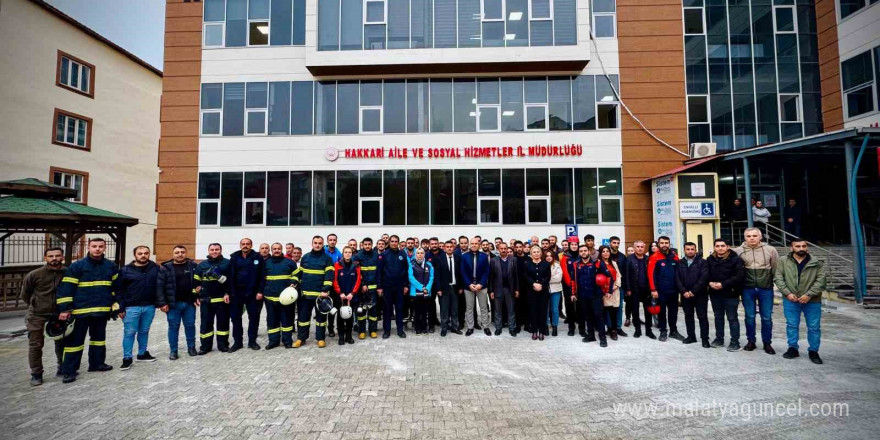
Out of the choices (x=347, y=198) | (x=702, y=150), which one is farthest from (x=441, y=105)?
(x=702, y=150)

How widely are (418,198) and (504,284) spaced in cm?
743

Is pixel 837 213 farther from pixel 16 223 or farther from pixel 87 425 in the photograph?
pixel 16 223

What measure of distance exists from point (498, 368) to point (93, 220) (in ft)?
40.9

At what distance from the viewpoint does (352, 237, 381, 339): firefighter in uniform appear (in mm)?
7613

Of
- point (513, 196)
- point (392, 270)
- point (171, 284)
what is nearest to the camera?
point (171, 284)

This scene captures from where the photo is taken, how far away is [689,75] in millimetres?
15445

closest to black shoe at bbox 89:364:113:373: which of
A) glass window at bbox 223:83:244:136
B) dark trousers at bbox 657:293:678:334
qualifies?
dark trousers at bbox 657:293:678:334

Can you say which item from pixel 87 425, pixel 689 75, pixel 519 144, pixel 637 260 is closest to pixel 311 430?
pixel 87 425

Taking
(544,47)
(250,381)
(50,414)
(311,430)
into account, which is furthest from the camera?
(544,47)

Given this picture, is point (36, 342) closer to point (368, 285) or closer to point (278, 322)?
point (278, 322)

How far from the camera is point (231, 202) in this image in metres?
14.9

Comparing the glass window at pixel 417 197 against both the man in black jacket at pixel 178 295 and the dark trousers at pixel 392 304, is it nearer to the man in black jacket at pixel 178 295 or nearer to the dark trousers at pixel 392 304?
the dark trousers at pixel 392 304

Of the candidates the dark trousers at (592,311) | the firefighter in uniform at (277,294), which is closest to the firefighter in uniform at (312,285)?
the firefighter in uniform at (277,294)

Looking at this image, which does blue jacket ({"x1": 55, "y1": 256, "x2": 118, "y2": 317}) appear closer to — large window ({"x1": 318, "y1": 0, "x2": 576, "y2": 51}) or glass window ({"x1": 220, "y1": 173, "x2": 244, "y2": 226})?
glass window ({"x1": 220, "y1": 173, "x2": 244, "y2": 226})
